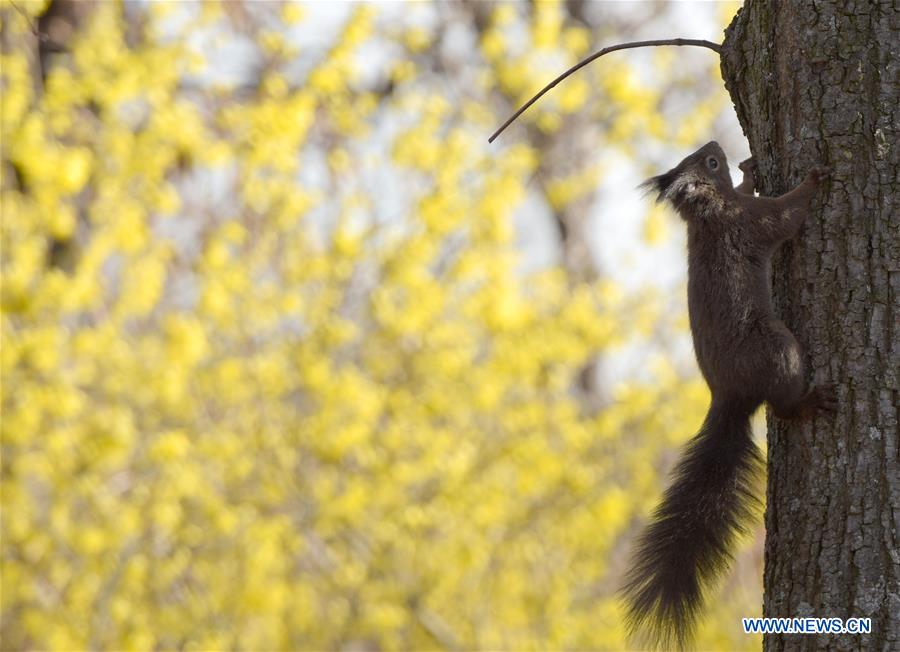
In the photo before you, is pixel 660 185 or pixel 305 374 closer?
pixel 660 185

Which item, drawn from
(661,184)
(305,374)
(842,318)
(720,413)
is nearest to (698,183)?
(661,184)

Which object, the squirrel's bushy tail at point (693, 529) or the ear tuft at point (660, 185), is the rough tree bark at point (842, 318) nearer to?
the squirrel's bushy tail at point (693, 529)

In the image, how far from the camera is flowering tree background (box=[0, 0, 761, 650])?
24.3 ft

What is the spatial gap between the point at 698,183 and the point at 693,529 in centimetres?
99

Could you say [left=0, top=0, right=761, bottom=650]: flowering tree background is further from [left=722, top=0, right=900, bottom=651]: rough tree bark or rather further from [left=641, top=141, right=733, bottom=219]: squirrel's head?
[left=722, top=0, right=900, bottom=651]: rough tree bark

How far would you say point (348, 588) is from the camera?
25.8ft

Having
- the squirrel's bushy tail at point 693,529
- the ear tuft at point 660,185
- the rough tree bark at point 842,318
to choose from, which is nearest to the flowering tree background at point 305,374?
the ear tuft at point 660,185

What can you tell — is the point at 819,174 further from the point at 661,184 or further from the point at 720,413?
the point at 661,184

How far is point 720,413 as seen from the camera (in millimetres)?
2910

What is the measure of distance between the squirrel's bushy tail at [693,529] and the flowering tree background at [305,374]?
448 cm

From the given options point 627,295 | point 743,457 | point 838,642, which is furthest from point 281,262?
point 838,642

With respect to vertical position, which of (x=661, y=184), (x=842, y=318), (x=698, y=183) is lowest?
(x=842, y=318)

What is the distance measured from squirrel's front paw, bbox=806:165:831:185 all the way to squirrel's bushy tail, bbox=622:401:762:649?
61 centimetres

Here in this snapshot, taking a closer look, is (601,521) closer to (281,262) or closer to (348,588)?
(348,588)
